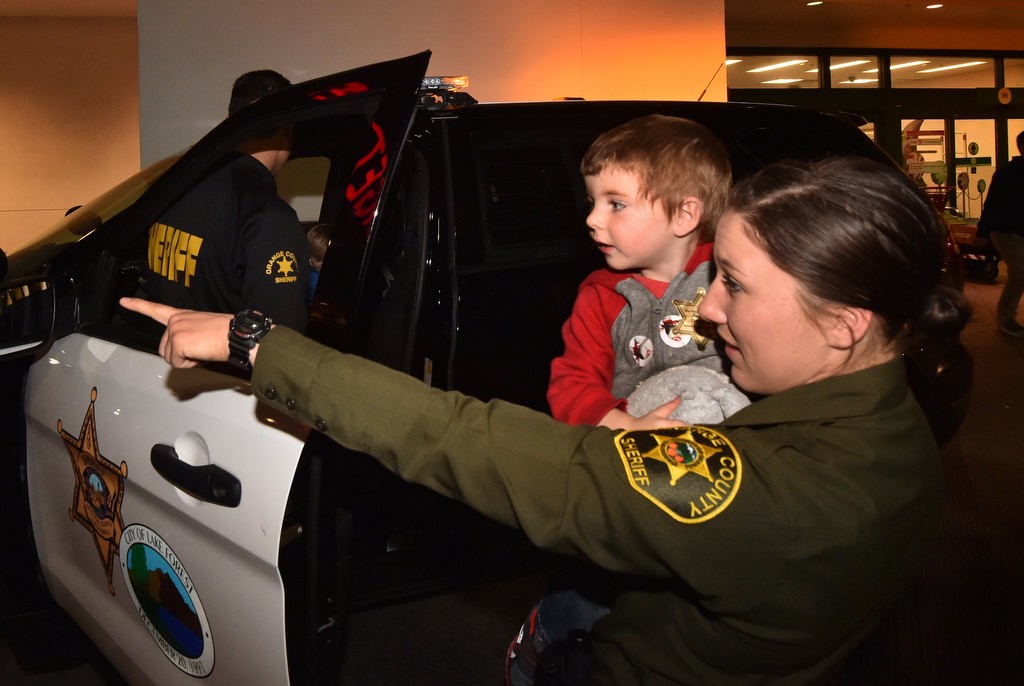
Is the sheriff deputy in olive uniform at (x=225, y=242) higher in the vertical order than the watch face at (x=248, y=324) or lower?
higher

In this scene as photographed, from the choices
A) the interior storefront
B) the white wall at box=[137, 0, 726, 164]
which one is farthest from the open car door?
the interior storefront

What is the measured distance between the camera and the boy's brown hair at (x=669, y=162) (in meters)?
1.67

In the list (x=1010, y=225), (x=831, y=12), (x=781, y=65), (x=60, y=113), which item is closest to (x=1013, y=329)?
(x=1010, y=225)

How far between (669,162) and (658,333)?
1.16 feet

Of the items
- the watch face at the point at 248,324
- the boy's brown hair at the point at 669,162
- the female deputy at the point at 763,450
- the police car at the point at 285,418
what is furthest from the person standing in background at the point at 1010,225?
the watch face at the point at 248,324

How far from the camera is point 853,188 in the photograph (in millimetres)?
939

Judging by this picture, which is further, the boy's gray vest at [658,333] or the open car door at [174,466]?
the boy's gray vest at [658,333]

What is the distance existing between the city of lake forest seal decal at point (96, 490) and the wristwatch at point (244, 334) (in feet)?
2.18

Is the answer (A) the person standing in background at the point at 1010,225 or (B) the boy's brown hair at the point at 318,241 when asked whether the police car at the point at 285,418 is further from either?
(A) the person standing in background at the point at 1010,225

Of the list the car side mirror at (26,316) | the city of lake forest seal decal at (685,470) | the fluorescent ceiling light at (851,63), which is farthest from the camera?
the fluorescent ceiling light at (851,63)

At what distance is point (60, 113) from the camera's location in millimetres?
10617

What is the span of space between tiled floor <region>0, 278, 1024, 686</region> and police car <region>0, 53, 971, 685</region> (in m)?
0.64

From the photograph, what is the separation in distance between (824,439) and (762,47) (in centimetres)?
1185

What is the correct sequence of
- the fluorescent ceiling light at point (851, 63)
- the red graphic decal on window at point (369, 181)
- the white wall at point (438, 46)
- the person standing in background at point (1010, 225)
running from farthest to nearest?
1. the fluorescent ceiling light at point (851, 63)
2. the person standing in background at point (1010, 225)
3. the white wall at point (438, 46)
4. the red graphic decal on window at point (369, 181)
